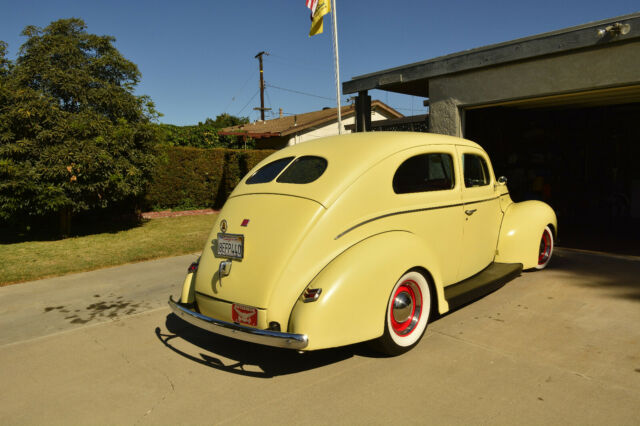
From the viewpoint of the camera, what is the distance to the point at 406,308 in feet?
11.9

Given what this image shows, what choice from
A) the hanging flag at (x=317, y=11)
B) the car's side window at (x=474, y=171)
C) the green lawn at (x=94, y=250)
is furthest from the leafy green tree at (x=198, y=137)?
the car's side window at (x=474, y=171)

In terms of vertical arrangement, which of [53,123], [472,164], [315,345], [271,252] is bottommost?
[315,345]

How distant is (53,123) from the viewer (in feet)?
29.4

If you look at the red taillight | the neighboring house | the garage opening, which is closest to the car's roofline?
the red taillight

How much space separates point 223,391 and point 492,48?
6.43 m

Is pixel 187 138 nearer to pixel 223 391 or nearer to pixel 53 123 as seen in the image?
pixel 53 123

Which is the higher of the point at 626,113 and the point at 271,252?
the point at 626,113

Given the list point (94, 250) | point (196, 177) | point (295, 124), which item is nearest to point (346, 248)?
point (94, 250)

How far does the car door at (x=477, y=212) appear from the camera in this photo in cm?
447

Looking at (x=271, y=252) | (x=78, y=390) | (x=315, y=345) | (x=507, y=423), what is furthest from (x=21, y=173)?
(x=507, y=423)

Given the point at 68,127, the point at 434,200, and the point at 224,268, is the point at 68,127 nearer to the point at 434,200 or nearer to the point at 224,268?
the point at 224,268

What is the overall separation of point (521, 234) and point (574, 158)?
701 cm

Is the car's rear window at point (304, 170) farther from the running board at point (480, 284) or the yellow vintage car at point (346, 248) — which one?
the running board at point (480, 284)

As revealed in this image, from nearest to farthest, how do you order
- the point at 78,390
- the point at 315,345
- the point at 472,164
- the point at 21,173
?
the point at 315,345 < the point at 78,390 < the point at 472,164 < the point at 21,173
